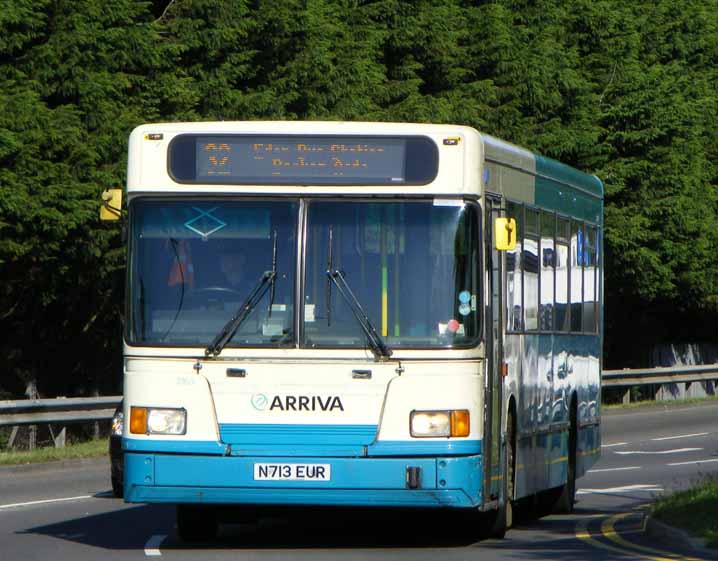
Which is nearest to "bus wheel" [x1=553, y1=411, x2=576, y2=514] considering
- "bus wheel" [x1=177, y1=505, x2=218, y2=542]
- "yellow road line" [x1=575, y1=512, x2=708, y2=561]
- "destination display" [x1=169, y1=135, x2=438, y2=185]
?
"yellow road line" [x1=575, y1=512, x2=708, y2=561]

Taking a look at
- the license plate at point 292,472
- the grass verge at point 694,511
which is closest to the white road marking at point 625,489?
the grass verge at point 694,511

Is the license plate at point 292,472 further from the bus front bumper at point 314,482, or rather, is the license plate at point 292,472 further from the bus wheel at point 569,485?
the bus wheel at point 569,485

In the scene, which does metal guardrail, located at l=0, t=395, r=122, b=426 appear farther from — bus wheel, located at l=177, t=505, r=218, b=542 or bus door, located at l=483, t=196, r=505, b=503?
bus door, located at l=483, t=196, r=505, b=503

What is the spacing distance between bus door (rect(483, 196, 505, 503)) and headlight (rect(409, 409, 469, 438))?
0.33 meters

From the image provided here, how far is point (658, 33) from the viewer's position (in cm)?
5150

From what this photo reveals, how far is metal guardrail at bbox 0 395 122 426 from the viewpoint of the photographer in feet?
74.7

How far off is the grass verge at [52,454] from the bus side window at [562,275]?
29.7 ft

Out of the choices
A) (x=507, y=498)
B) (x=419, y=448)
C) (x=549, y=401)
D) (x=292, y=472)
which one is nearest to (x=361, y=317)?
(x=419, y=448)

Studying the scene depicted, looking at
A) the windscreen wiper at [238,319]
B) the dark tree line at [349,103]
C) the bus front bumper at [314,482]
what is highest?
the dark tree line at [349,103]

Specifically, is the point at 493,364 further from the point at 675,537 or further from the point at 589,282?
the point at 589,282

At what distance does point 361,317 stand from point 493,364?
1113mm

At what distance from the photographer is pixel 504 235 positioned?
Answer: 12.1 m

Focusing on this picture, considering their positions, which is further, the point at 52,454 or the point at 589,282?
the point at 52,454

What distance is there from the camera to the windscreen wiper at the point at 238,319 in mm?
11727
